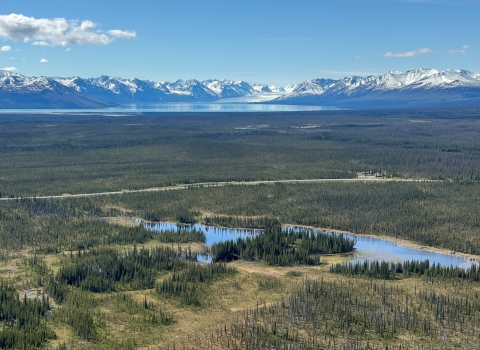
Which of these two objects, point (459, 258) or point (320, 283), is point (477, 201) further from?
point (320, 283)

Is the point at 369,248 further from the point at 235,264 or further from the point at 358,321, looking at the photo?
the point at 358,321

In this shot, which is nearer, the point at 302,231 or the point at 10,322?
the point at 10,322

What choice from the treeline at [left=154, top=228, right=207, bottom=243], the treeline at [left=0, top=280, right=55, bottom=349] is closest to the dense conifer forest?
the treeline at [left=0, top=280, right=55, bottom=349]

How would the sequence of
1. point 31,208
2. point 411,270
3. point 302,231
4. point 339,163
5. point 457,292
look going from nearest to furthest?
point 457,292 < point 411,270 < point 302,231 < point 31,208 < point 339,163

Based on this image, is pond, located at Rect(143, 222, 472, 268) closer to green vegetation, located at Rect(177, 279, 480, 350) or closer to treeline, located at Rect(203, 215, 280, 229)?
treeline, located at Rect(203, 215, 280, 229)

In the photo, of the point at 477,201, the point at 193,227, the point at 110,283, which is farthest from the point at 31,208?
the point at 477,201

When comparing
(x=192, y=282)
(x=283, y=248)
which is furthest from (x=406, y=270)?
(x=192, y=282)
